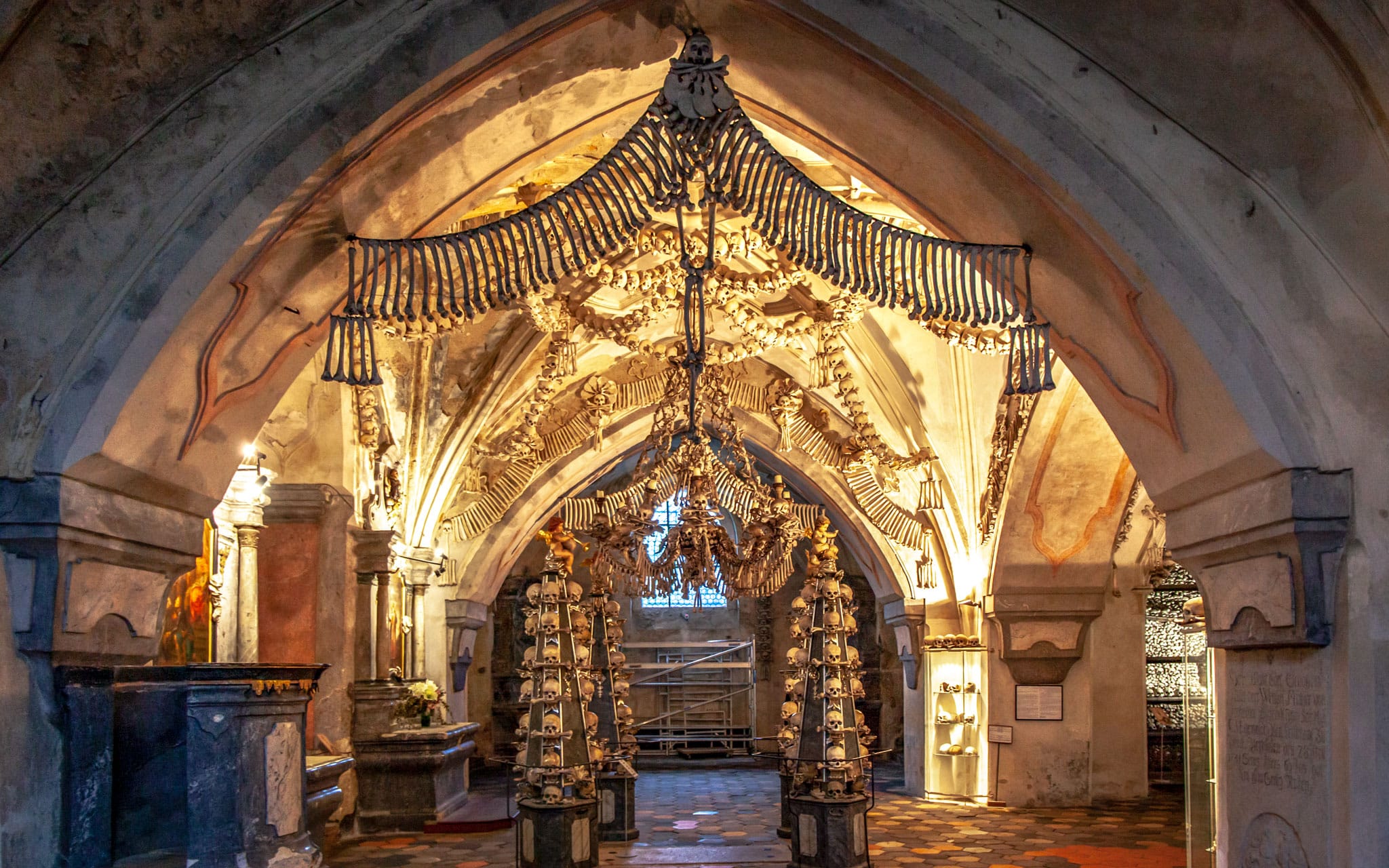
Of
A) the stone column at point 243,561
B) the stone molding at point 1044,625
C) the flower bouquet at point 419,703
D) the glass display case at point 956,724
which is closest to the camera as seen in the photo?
the stone column at point 243,561

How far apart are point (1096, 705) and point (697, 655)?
962 cm

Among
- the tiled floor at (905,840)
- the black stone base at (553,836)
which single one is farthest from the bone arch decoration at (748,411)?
the black stone base at (553,836)

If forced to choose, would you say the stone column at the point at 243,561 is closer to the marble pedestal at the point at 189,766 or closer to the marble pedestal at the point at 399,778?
the marble pedestal at the point at 399,778

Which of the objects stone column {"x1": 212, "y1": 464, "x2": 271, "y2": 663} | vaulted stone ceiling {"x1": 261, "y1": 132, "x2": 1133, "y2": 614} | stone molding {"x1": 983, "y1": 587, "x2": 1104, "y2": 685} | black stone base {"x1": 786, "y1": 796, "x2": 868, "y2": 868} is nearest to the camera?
black stone base {"x1": 786, "y1": 796, "x2": 868, "y2": 868}

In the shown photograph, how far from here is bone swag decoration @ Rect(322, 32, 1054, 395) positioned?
14.8 ft

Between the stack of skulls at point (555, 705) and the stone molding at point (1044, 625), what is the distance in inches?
161

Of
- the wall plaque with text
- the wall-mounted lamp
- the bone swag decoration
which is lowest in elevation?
the wall plaque with text

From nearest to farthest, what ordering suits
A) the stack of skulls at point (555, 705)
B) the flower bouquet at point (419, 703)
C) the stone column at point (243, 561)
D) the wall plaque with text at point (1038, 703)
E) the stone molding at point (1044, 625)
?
the stack of skulls at point (555, 705), the stone column at point (243, 561), the flower bouquet at point (419, 703), the stone molding at point (1044, 625), the wall plaque with text at point (1038, 703)

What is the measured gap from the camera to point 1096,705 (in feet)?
37.9

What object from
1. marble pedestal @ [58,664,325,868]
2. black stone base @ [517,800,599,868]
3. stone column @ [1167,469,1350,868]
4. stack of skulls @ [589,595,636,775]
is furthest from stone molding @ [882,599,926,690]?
marble pedestal @ [58,664,325,868]

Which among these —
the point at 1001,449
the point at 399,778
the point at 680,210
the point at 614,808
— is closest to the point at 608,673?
the point at 614,808

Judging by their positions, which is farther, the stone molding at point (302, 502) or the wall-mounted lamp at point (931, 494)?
the wall-mounted lamp at point (931, 494)

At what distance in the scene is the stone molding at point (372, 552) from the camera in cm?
1015

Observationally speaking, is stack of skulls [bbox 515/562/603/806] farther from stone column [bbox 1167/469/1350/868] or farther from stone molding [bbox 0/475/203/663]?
stone column [bbox 1167/469/1350/868]
